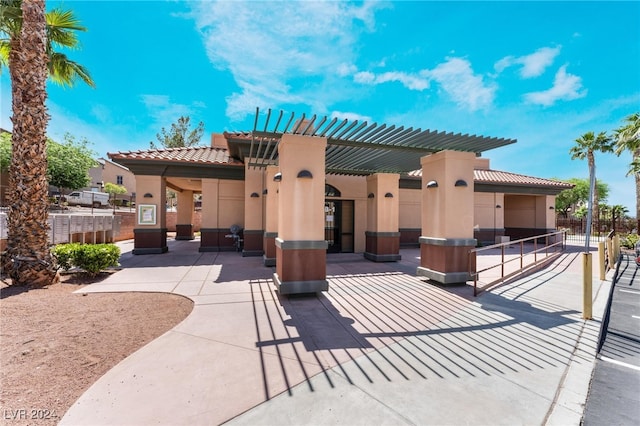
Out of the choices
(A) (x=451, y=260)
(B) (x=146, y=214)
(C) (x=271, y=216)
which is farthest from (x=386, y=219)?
(B) (x=146, y=214)

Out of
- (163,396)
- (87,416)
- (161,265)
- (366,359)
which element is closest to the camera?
(87,416)

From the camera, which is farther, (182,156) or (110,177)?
(110,177)

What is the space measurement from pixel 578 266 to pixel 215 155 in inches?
638

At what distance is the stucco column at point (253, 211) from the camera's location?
12.1 metres

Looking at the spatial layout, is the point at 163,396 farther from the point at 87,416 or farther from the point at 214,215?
the point at 214,215

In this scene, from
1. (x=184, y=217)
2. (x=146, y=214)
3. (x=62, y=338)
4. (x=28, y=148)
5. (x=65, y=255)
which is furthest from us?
(x=184, y=217)

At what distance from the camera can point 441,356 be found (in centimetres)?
359

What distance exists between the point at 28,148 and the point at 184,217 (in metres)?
13.0

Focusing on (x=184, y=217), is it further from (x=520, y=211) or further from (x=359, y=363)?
(x=520, y=211)

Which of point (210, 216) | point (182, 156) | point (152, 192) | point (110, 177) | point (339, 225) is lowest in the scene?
point (339, 225)

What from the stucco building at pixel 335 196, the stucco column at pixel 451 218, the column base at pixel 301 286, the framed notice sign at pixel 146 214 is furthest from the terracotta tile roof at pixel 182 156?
the stucco column at pixel 451 218

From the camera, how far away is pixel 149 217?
1239 centimetres

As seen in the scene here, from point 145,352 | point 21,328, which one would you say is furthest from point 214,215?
point 145,352

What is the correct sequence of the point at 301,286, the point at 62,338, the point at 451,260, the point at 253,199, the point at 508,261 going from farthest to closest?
1. the point at 253,199
2. the point at 508,261
3. the point at 451,260
4. the point at 301,286
5. the point at 62,338
